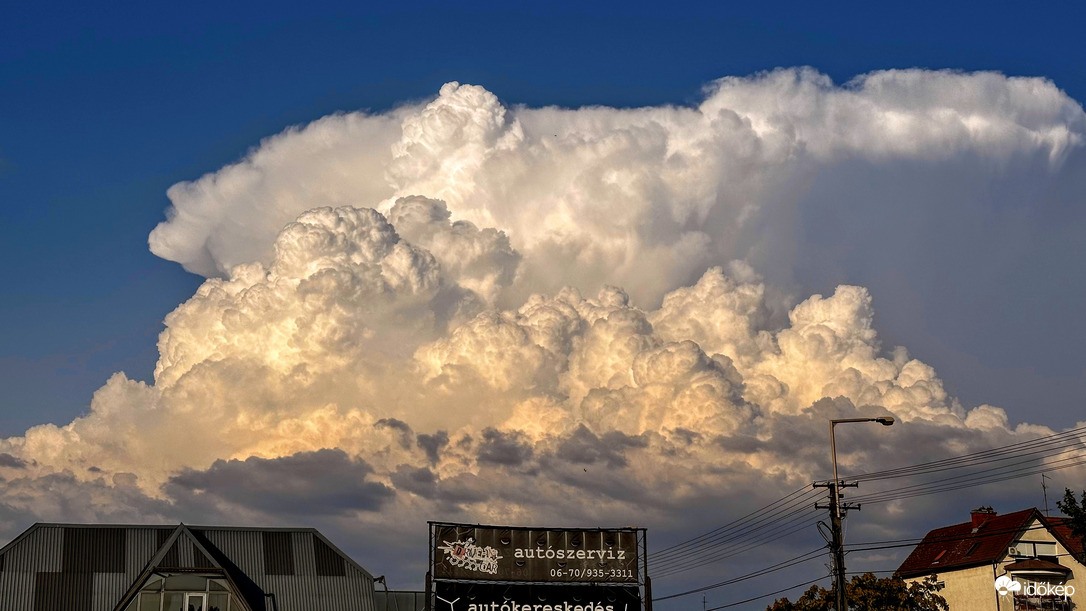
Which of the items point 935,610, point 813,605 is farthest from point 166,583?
point 935,610

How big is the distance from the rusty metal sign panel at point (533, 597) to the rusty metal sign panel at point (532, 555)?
484 mm

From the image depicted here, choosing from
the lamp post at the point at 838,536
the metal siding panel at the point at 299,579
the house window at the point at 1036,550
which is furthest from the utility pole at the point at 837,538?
the house window at the point at 1036,550

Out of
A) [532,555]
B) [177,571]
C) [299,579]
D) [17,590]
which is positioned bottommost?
[17,590]

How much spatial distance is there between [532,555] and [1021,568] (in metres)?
63.0

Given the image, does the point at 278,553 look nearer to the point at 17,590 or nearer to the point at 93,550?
the point at 93,550

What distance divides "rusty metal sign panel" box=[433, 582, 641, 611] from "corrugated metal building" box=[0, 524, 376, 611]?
6490 mm

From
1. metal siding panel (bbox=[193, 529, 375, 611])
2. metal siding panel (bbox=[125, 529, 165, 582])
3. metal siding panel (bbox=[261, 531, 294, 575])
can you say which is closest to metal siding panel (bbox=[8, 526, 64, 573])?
metal siding panel (bbox=[125, 529, 165, 582])

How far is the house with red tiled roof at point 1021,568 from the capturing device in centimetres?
11100

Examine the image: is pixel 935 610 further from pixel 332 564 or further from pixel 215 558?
pixel 215 558

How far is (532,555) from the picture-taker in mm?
70312

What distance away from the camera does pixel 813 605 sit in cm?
9731

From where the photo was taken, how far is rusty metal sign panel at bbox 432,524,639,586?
69688 millimetres

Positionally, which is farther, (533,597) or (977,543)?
(977,543)

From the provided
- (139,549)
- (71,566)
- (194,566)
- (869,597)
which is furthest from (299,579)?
(869,597)
